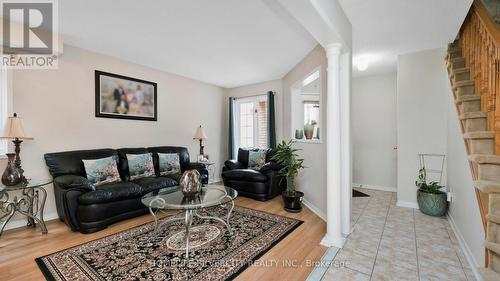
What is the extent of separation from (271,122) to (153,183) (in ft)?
9.06

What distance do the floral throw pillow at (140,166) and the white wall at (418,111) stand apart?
4.15 m

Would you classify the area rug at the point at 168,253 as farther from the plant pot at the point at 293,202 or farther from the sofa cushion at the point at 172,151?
the sofa cushion at the point at 172,151

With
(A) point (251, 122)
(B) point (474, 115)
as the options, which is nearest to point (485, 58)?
(B) point (474, 115)

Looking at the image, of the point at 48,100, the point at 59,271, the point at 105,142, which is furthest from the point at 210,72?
the point at 59,271

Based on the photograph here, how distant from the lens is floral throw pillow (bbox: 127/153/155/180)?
11.4ft

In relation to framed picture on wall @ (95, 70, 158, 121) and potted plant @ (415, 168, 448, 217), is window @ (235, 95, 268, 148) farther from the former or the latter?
potted plant @ (415, 168, 448, 217)

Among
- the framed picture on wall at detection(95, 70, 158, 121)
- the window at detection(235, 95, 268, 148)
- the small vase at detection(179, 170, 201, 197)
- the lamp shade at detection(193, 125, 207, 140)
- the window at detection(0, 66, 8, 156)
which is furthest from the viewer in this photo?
the window at detection(235, 95, 268, 148)

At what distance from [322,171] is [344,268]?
1.44 metres

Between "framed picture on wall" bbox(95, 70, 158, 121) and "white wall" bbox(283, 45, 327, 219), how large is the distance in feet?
9.14

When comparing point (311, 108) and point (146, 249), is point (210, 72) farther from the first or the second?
point (146, 249)

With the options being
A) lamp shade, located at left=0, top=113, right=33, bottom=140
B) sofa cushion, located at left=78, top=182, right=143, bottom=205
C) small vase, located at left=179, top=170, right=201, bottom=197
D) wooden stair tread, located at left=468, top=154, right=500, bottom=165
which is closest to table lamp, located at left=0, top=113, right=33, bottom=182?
lamp shade, located at left=0, top=113, right=33, bottom=140

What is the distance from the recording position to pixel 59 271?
184cm

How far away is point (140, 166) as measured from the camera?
3564 millimetres

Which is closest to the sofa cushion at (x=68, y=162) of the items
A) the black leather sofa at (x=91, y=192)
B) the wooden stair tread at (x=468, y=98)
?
the black leather sofa at (x=91, y=192)
